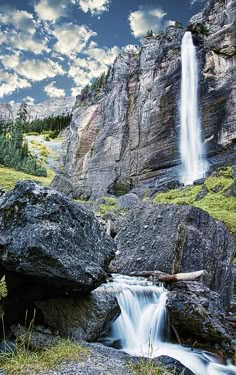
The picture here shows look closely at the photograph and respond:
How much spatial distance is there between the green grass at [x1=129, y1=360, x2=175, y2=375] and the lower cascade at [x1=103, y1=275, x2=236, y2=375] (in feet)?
6.23

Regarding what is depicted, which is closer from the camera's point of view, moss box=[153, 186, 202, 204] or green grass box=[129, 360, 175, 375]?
green grass box=[129, 360, 175, 375]

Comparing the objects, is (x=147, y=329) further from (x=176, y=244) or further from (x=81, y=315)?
(x=176, y=244)

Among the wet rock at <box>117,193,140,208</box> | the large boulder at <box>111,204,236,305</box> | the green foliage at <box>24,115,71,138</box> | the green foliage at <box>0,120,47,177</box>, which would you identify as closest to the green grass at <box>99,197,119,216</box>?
the wet rock at <box>117,193,140,208</box>

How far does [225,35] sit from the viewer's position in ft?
124

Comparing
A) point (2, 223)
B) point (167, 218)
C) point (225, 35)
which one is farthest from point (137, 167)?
Answer: point (2, 223)

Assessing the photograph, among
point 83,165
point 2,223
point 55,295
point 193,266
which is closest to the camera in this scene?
point 2,223

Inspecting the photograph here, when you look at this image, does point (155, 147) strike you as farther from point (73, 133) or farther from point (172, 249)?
point (172, 249)

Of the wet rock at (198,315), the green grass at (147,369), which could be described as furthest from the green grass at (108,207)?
the green grass at (147,369)

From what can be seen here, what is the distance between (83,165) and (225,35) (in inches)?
924

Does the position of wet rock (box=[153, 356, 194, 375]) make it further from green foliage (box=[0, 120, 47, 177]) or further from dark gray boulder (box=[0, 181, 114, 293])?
green foliage (box=[0, 120, 47, 177])

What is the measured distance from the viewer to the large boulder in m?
13.0

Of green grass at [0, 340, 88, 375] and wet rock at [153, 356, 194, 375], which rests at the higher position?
green grass at [0, 340, 88, 375]

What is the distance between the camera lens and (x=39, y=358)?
620cm

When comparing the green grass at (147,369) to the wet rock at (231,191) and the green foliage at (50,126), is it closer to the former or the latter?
the wet rock at (231,191)
